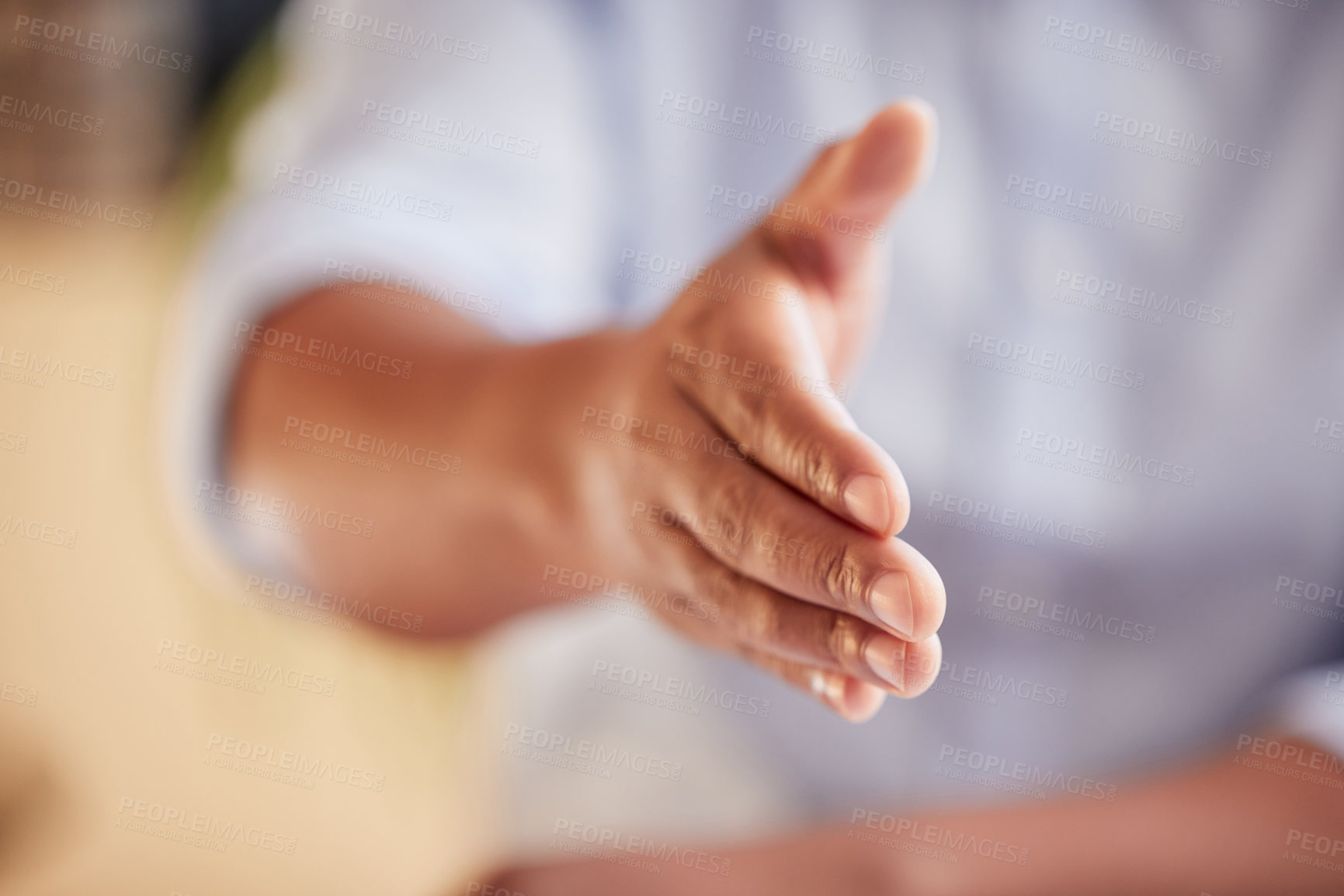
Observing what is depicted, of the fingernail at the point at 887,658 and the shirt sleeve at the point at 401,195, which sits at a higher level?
the shirt sleeve at the point at 401,195

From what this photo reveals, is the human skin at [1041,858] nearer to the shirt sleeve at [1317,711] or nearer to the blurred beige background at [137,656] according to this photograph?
the shirt sleeve at [1317,711]

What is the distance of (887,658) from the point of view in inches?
12.4

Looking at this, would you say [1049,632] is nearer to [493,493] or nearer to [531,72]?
[493,493]

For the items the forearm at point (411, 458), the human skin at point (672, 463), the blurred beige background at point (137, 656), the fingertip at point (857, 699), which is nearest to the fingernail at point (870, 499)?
the human skin at point (672, 463)

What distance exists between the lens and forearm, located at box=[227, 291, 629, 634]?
494 millimetres

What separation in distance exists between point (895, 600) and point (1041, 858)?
298 millimetres

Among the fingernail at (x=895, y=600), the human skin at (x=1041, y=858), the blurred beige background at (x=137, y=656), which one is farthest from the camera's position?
the blurred beige background at (x=137, y=656)

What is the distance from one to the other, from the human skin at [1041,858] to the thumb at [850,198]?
0.32m

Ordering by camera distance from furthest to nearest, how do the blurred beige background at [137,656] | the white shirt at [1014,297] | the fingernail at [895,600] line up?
the blurred beige background at [137,656]
the white shirt at [1014,297]
the fingernail at [895,600]

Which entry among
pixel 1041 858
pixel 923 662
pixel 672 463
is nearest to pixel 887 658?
pixel 923 662

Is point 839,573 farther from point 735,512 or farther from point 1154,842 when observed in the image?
point 1154,842

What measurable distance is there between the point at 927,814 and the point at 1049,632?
0.67 ft

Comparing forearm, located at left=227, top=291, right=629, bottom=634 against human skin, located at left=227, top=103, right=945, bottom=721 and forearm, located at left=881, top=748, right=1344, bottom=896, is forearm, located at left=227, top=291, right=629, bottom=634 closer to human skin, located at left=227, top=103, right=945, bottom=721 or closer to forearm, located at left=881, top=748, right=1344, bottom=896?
human skin, located at left=227, top=103, right=945, bottom=721

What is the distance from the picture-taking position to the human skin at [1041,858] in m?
0.48
